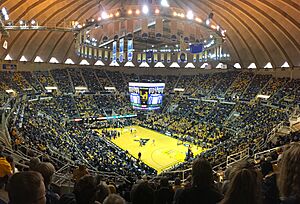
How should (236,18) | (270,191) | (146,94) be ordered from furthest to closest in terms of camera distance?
1. (236,18)
2. (146,94)
3. (270,191)

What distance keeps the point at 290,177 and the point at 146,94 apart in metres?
38.3

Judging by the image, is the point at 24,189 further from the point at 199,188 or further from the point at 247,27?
the point at 247,27

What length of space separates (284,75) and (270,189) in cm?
4694

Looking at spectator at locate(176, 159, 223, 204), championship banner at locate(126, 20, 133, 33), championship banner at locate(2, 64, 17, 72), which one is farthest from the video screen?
spectator at locate(176, 159, 223, 204)

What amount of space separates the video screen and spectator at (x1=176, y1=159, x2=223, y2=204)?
37103mm

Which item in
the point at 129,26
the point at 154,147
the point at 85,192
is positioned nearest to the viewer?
the point at 85,192

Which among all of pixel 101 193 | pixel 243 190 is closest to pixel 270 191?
pixel 243 190

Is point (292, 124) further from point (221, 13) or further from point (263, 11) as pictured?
point (221, 13)

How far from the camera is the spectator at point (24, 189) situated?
2.98 m

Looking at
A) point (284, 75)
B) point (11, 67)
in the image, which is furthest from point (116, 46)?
point (284, 75)

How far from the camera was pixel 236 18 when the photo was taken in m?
42.4

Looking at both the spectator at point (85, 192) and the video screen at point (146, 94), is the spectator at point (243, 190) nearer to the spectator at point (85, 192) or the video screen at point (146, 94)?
the spectator at point (85, 192)

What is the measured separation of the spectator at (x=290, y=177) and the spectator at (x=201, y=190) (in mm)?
1108

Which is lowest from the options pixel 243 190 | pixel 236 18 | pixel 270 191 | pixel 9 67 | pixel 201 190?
pixel 270 191
